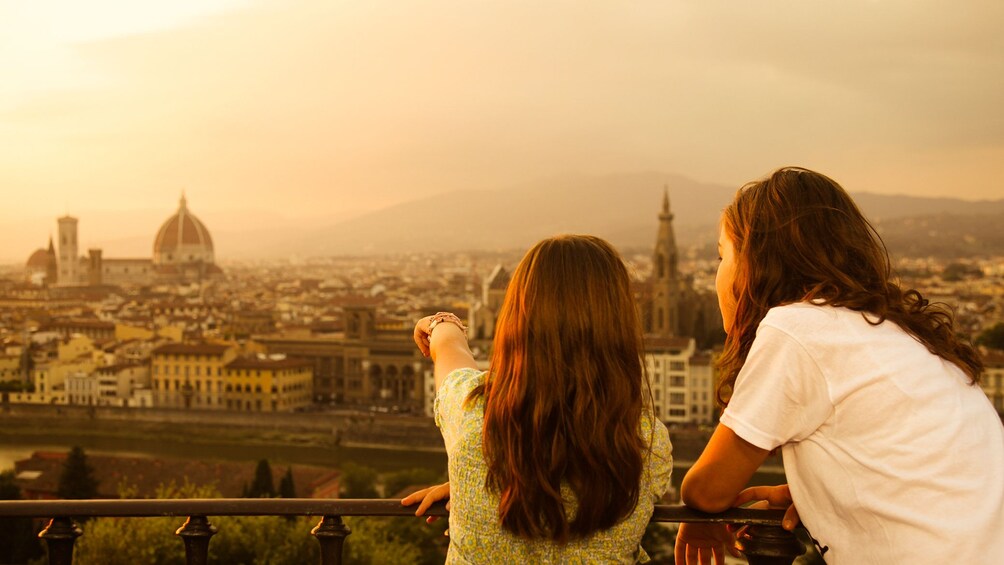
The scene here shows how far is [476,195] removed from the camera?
8312 centimetres

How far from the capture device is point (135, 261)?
6181 cm

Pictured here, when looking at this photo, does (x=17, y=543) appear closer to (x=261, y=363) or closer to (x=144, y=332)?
(x=261, y=363)

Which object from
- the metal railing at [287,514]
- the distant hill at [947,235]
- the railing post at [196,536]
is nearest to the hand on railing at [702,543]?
the metal railing at [287,514]

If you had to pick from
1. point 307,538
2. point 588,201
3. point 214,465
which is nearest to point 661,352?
point 214,465

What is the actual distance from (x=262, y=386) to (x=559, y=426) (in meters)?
24.6

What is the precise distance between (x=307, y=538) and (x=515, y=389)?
→ 7983mm

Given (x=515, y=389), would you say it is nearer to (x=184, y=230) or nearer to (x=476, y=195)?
(x=184, y=230)

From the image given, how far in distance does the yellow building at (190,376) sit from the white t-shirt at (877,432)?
2480 cm

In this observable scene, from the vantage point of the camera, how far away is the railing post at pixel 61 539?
1.20m

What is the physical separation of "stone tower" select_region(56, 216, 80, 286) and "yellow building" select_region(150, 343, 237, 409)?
32.5 meters

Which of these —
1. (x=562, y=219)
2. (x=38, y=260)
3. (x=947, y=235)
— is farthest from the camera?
(x=562, y=219)

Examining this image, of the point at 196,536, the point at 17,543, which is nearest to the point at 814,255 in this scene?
the point at 196,536

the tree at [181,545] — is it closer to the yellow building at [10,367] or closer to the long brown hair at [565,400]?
the long brown hair at [565,400]

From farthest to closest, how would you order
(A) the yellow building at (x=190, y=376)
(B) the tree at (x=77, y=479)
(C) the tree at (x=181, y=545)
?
(A) the yellow building at (x=190, y=376), (B) the tree at (x=77, y=479), (C) the tree at (x=181, y=545)
